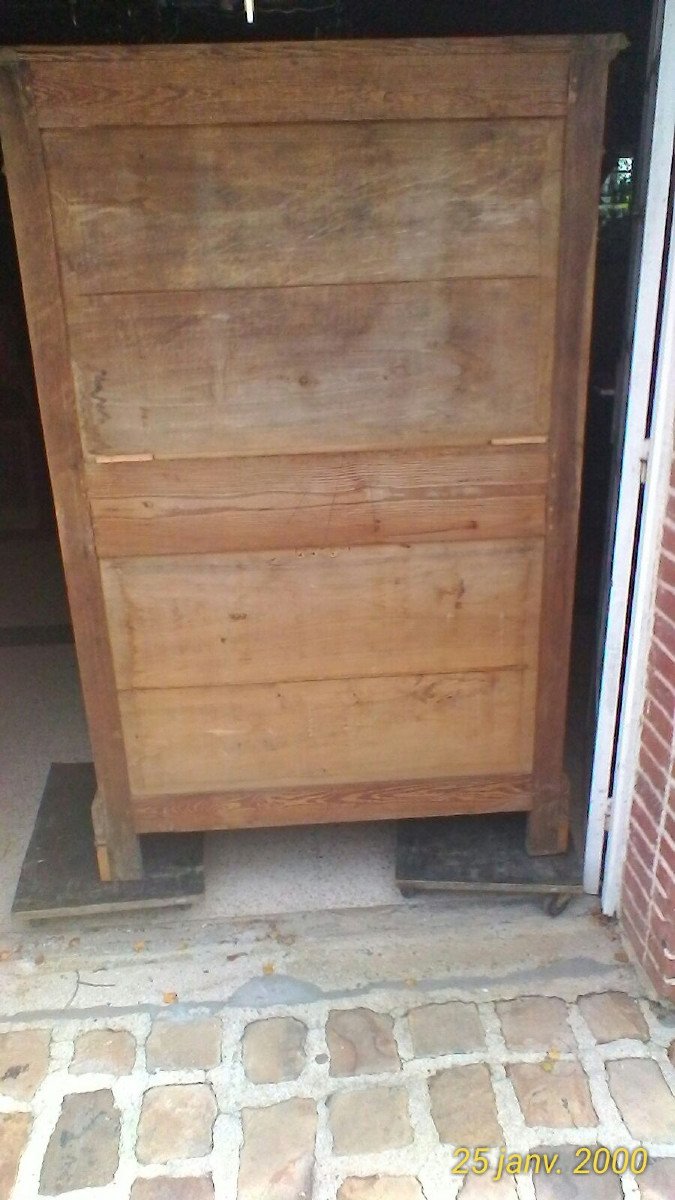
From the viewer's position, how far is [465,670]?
2.33m

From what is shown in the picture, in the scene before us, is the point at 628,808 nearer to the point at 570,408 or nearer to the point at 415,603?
the point at 415,603

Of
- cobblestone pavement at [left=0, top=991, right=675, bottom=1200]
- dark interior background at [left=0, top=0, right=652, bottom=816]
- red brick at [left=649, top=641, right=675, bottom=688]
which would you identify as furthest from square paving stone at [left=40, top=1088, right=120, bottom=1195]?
dark interior background at [left=0, top=0, right=652, bottom=816]

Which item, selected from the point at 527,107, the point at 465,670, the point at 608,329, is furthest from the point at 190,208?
the point at 608,329

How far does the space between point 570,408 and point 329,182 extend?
760 millimetres

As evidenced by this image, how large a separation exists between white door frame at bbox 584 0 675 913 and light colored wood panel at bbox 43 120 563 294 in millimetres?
226

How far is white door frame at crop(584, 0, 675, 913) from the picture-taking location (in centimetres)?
188

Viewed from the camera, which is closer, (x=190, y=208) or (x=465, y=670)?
(x=190, y=208)

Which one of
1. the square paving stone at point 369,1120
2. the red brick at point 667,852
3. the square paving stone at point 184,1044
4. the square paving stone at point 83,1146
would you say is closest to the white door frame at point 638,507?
the red brick at point 667,852

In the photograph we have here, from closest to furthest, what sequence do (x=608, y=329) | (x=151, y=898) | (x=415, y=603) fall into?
(x=415, y=603) < (x=151, y=898) < (x=608, y=329)

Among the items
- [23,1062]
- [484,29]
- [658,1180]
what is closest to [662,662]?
[658,1180]

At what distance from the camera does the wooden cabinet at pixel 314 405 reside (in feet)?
6.01

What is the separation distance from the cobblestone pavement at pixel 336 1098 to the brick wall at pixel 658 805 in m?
0.16

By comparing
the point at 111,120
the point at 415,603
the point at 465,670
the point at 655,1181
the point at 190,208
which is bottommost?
the point at 655,1181

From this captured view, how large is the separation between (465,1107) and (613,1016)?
1.55ft
